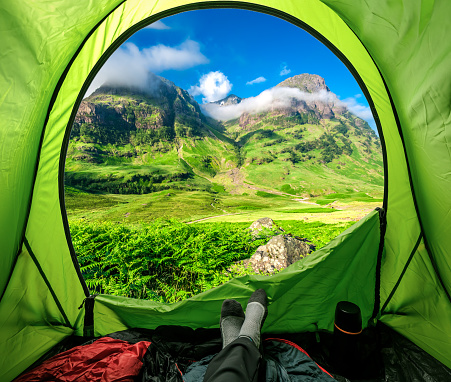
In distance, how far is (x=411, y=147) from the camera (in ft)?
4.59

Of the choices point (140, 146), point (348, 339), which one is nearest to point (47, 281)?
point (348, 339)

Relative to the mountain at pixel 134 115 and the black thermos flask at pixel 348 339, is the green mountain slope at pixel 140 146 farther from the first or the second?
the black thermos flask at pixel 348 339

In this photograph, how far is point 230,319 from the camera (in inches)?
57.4

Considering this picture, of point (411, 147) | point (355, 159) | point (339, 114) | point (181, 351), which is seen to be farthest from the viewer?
point (339, 114)

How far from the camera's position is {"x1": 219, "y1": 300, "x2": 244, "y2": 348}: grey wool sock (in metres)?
1.36

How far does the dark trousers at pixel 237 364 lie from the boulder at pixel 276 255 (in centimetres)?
Result: 179

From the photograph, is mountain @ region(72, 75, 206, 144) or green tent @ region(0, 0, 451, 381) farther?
mountain @ region(72, 75, 206, 144)

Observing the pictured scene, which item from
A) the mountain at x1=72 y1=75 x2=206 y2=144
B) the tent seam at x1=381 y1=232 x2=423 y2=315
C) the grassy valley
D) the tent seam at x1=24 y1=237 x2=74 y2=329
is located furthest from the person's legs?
the mountain at x1=72 y1=75 x2=206 y2=144

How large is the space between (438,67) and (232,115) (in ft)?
372

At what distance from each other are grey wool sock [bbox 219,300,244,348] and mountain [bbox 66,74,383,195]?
30960mm

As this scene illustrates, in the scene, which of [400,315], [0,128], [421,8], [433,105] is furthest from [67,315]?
[421,8]

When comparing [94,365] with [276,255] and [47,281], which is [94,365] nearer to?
[47,281]

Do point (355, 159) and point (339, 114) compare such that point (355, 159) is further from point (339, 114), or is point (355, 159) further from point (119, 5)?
point (119, 5)

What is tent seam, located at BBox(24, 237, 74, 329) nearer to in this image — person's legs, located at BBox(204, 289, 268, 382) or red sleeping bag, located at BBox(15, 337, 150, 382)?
red sleeping bag, located at BBox(15, 337, 150, 382)
